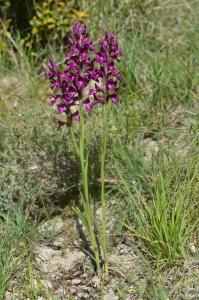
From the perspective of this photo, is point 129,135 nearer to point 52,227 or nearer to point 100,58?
point 52,227

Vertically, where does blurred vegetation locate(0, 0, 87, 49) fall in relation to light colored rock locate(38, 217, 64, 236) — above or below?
above

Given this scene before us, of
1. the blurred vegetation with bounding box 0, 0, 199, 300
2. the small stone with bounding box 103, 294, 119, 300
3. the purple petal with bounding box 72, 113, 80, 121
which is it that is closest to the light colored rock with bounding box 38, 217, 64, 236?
the blurred vegetation with bounding box 0, 0, 199, 300

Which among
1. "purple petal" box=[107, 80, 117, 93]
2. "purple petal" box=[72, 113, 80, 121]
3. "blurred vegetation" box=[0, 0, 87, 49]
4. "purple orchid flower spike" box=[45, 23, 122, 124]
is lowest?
"blurred vegetation" box=[0, 0, 87, 49]

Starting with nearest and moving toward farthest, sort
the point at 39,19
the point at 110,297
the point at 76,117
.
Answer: the point at 76,117 < the point at 110,297 < the point at 39,19

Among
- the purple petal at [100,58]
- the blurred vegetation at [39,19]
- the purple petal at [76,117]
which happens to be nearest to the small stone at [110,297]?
the purple petal at [76,117]

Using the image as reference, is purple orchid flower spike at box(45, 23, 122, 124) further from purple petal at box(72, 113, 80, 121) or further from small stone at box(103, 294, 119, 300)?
small stone at box(103, 294, 119, 300)

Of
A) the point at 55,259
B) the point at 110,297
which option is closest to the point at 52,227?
the point at 55,259

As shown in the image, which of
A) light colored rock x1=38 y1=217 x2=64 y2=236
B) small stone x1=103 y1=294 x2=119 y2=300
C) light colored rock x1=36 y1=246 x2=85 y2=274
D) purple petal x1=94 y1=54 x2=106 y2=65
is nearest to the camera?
purple petal x1=94 y1=54 x2=106 y2=65

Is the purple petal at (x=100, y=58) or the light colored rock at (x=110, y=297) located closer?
the purple petal at (x=100, y=58)

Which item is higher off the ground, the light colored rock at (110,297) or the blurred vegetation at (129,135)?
the blurred vegetation at (129,135)

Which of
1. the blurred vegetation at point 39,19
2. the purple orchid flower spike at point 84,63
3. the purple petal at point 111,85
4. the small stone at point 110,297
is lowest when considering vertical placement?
the small stone at point 110,297

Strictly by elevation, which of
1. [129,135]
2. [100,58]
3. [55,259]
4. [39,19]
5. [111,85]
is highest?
[100,58]

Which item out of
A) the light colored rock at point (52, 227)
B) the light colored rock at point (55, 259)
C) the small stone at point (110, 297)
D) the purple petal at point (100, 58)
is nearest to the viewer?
the purple petal at point (100, 58)

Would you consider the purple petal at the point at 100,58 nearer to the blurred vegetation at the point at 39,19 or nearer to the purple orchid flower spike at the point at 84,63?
the purple orchid flower spike at the point at 84,63
